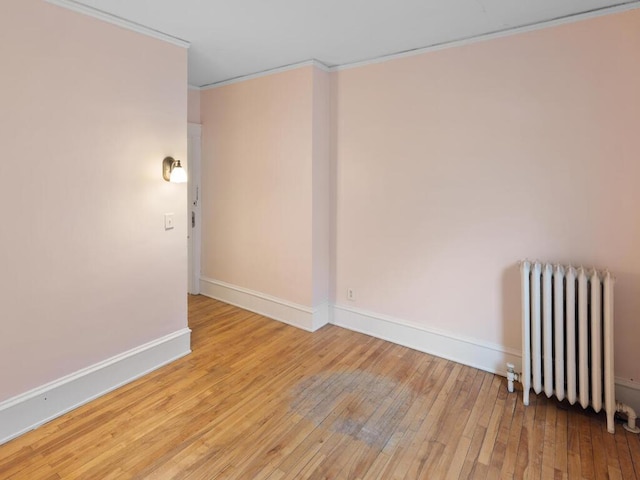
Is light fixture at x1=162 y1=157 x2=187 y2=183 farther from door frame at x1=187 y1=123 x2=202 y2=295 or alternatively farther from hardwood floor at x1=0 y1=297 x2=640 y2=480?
door frame at x1=187 y1=123 x2=202 y2=295

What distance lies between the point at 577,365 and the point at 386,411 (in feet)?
4.20

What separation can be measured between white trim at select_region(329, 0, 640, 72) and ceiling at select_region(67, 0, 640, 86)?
0.09 feet

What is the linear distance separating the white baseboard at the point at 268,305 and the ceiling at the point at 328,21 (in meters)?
2.35

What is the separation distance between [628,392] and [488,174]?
168 cm

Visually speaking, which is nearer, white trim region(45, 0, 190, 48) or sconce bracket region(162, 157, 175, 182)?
white trim region(45, 0, 190, 48)

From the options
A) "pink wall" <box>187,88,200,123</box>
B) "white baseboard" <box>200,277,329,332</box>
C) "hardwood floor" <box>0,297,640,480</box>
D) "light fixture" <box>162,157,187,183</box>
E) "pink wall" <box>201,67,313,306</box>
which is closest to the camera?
"hardwood floor" <box>0,297,640,480</box>

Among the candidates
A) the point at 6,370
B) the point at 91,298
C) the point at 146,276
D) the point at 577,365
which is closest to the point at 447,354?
the point at 577,365

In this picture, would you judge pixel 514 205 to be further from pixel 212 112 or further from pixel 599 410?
pixel 212 112

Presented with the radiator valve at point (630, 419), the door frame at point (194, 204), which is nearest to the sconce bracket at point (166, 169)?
the door frame at point (194, 204)

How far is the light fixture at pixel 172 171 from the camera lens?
2735 mm

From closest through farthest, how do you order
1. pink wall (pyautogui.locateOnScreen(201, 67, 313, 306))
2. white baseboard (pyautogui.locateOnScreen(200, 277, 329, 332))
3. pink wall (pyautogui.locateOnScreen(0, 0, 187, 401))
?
pink wall (pyautogui.locateOnScreen(0, 0, 187, 401)) → pink wall (pyautogui.locateOnScreen(201, 67, 313, 306)) → white baseboard (pyautogui.locateOnScreen(200, 277, 329, 332))

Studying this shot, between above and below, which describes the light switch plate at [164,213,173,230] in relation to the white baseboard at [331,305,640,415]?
above

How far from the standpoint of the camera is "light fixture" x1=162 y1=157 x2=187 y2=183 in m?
2.74

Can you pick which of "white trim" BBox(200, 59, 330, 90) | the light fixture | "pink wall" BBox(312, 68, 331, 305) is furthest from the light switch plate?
"white trim" BBox(200, 59, 330, 90)
